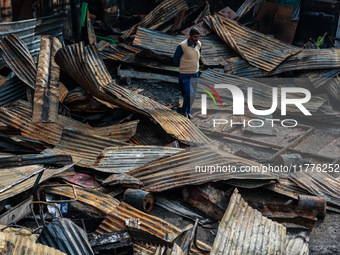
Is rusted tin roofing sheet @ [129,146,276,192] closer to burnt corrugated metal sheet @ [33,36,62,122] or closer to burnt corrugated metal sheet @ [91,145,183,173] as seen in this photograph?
burnt corrugated metal sheet @ [91,145,183,173]

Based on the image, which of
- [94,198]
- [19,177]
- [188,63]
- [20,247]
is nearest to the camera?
[20,247]

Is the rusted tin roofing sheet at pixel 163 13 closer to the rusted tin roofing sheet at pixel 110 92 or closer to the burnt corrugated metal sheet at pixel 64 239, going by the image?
the rusted tin roofing sheet at pixel 110 92

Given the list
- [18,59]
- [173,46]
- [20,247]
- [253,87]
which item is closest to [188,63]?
[253,87]

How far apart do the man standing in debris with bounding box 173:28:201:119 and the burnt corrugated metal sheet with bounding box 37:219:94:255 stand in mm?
4304

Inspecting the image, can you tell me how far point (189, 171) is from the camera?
5.89m

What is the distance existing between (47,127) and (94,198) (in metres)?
2.13

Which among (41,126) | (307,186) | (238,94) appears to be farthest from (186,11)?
(307,186)

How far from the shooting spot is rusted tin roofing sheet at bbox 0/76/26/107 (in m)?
7.91

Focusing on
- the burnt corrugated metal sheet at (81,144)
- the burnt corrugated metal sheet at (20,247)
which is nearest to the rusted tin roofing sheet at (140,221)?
the burnt corrugated metal sheet at (20,247)

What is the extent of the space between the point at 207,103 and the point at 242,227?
4.98 metres

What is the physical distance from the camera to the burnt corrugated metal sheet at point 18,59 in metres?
7.91

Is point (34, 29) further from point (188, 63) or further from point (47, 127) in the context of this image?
point (188, 63)

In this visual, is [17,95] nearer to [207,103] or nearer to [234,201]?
[207,103]

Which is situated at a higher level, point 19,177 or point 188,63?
point 188,63
